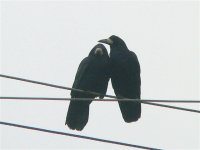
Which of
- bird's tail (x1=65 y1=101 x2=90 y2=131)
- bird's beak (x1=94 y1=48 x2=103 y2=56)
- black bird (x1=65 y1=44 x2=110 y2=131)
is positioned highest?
bird's beak (x1=94 y1=48 x2=103 y2=56)

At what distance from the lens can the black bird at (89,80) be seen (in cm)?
967

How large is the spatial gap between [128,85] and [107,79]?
0.31 m

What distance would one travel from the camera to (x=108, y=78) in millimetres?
9891

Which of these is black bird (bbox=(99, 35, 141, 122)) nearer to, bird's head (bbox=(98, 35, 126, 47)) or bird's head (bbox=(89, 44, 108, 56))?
bird's head (bbox=(89, 44, 108, 56))

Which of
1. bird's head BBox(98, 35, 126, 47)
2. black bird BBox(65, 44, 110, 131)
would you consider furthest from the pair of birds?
bird's head BBox(98, 35, 126, 47)

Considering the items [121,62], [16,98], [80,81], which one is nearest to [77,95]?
[80,81]

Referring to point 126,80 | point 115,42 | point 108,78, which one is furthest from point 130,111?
point 115,42

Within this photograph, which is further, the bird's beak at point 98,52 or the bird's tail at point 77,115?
the bird's beak at point 98,52

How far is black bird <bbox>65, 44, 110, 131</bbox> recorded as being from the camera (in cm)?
967

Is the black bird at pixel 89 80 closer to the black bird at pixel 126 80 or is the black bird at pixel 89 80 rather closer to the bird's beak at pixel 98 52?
the bird's beak at pixel 98 52

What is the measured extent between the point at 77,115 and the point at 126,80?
853 mm

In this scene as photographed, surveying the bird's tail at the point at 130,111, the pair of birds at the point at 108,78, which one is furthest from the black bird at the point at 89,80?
the bird's tail at the point at 130,111

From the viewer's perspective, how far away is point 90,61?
9984 mm

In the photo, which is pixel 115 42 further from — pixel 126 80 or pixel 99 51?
pixel 126 80
